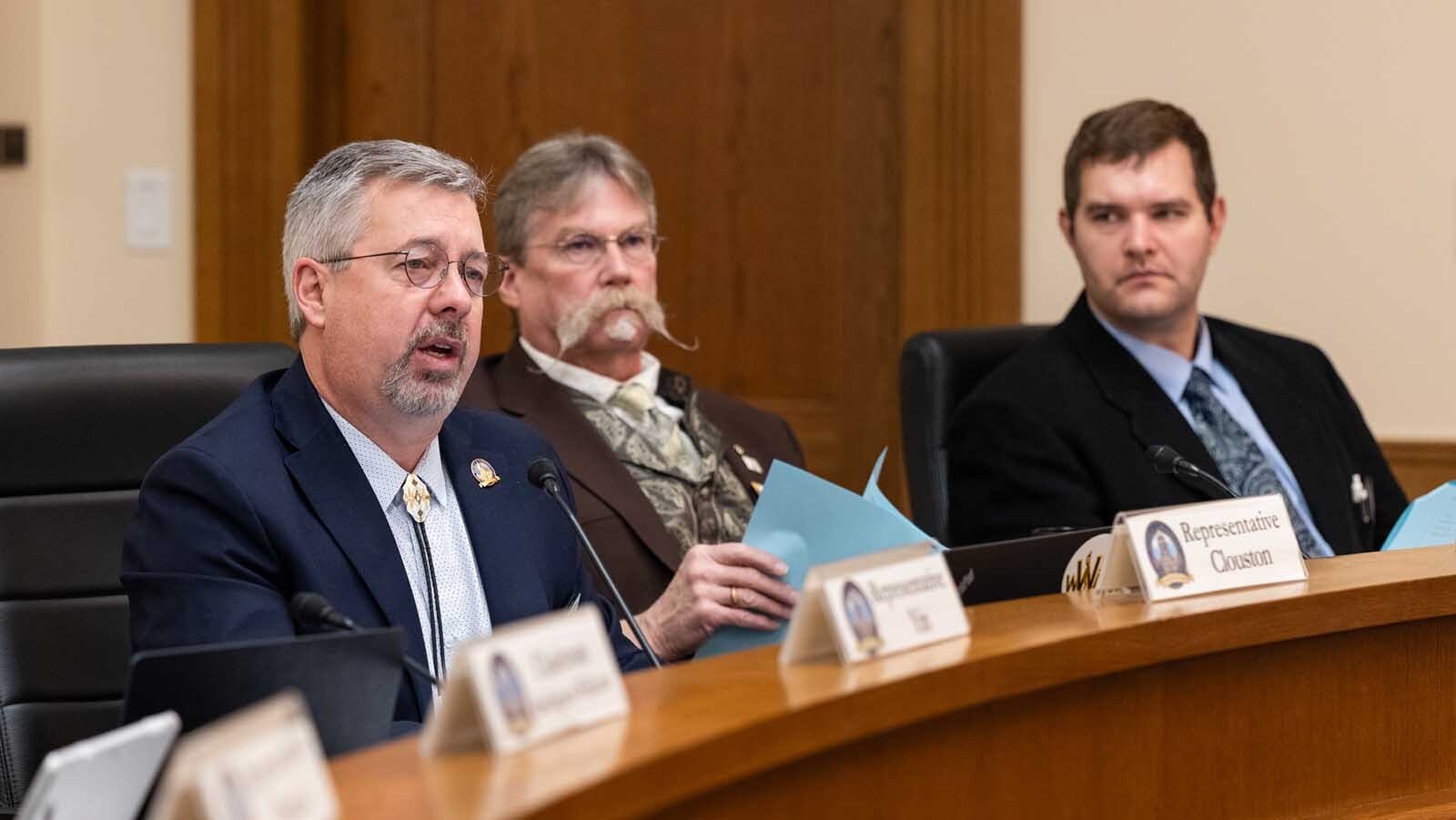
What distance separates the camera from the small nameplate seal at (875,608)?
4.40 ft

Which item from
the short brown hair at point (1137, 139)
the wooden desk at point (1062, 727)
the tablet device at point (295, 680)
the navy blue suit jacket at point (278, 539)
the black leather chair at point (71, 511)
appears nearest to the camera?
the wooden desk at point (1062, 727)

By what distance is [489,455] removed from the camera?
1.98 meters

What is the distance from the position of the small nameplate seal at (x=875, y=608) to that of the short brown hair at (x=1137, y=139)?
60.6 inches

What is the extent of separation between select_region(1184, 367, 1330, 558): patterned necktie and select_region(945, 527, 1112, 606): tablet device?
3.37ft

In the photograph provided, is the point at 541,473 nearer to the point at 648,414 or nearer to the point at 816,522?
the point at 816,522

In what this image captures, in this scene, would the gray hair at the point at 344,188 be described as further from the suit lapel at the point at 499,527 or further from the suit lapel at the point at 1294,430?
the suit lapel at the point at 1294,430

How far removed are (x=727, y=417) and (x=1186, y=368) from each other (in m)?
0.76

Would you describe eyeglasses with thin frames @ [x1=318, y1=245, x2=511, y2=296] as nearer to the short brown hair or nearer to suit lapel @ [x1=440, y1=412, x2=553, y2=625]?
suit lapel @ [x1=440, y1=412, x2=553, y2=625]

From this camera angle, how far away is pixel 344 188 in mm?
1838

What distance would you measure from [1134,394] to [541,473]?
1.19m

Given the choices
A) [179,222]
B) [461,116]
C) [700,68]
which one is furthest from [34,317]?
→ [700,68]

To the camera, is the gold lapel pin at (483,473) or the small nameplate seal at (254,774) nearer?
the small nameplate seal at (254,774)

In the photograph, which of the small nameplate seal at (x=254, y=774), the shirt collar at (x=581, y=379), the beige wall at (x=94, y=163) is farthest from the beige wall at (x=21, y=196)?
the small nameplate seal at (x=254, y=774)

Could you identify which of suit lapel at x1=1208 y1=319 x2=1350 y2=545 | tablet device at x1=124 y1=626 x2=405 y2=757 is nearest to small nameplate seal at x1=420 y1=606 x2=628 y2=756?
tablet device at x1=124 y1=626 x2=405 y2=757
